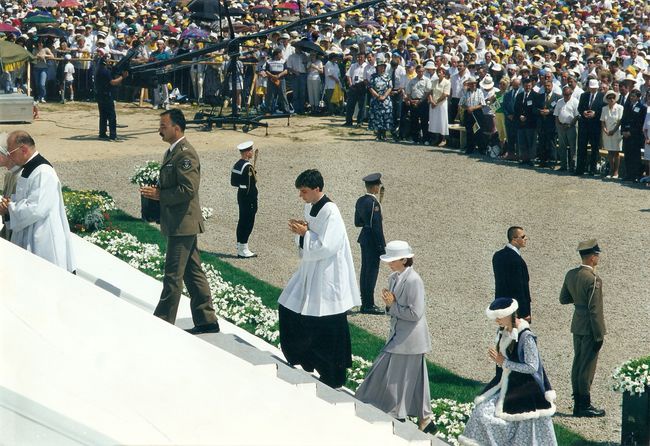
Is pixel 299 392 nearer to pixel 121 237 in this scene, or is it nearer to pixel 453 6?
pixel 121 237

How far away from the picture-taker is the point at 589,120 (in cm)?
2025

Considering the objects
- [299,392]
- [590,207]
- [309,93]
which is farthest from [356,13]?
[299,392]

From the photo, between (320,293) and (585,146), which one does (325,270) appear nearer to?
(320,293)

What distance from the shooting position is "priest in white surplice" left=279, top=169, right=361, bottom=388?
9961 millimetres

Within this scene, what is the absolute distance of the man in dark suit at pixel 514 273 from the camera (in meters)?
11.3

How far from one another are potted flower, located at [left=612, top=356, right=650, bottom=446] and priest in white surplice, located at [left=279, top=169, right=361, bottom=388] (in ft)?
7.44

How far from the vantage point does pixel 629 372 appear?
9922 millimetres

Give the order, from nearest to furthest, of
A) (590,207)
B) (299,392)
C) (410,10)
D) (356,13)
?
(299,392) < (590,207) < (356,13) < (410,10)

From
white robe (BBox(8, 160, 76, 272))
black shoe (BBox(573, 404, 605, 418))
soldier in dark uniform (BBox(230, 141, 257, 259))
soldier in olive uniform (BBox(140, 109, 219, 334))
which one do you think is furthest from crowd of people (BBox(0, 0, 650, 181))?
white robe (BBox(8, 160, 76, 272))

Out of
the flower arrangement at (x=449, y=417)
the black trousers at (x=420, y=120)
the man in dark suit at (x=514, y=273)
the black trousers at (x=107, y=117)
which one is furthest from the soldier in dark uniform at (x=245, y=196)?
the black trousers at (x=420, y=120)

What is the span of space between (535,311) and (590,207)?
5246 millimetres

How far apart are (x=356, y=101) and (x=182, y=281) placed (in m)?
15.6

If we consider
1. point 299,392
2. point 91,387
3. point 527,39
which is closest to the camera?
point 91,387

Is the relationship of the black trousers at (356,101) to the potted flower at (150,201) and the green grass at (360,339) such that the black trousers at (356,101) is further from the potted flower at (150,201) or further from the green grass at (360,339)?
the green grass at (360,339)
